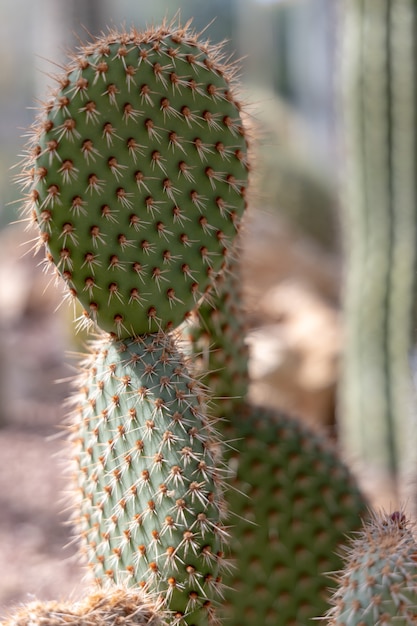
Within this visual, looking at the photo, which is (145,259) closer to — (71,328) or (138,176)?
(138,176)

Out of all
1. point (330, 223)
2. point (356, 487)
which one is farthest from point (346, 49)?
point (330, 223)

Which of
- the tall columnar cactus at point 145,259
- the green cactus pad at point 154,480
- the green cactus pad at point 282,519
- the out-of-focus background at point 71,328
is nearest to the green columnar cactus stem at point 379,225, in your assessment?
the out-of-focus background at point 71,328

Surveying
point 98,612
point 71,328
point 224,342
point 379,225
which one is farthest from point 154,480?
point 71,328

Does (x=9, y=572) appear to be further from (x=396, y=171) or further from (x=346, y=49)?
(x=346, y=49)

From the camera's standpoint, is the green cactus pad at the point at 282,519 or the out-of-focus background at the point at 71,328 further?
the out-of-focus background at the point at 71,328

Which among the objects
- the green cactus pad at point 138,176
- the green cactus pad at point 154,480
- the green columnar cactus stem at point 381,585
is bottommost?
the green columnar cactus stem at point 381,585

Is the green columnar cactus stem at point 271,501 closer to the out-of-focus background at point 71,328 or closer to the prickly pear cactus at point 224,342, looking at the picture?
the prickly pear cactus at point 224,342
